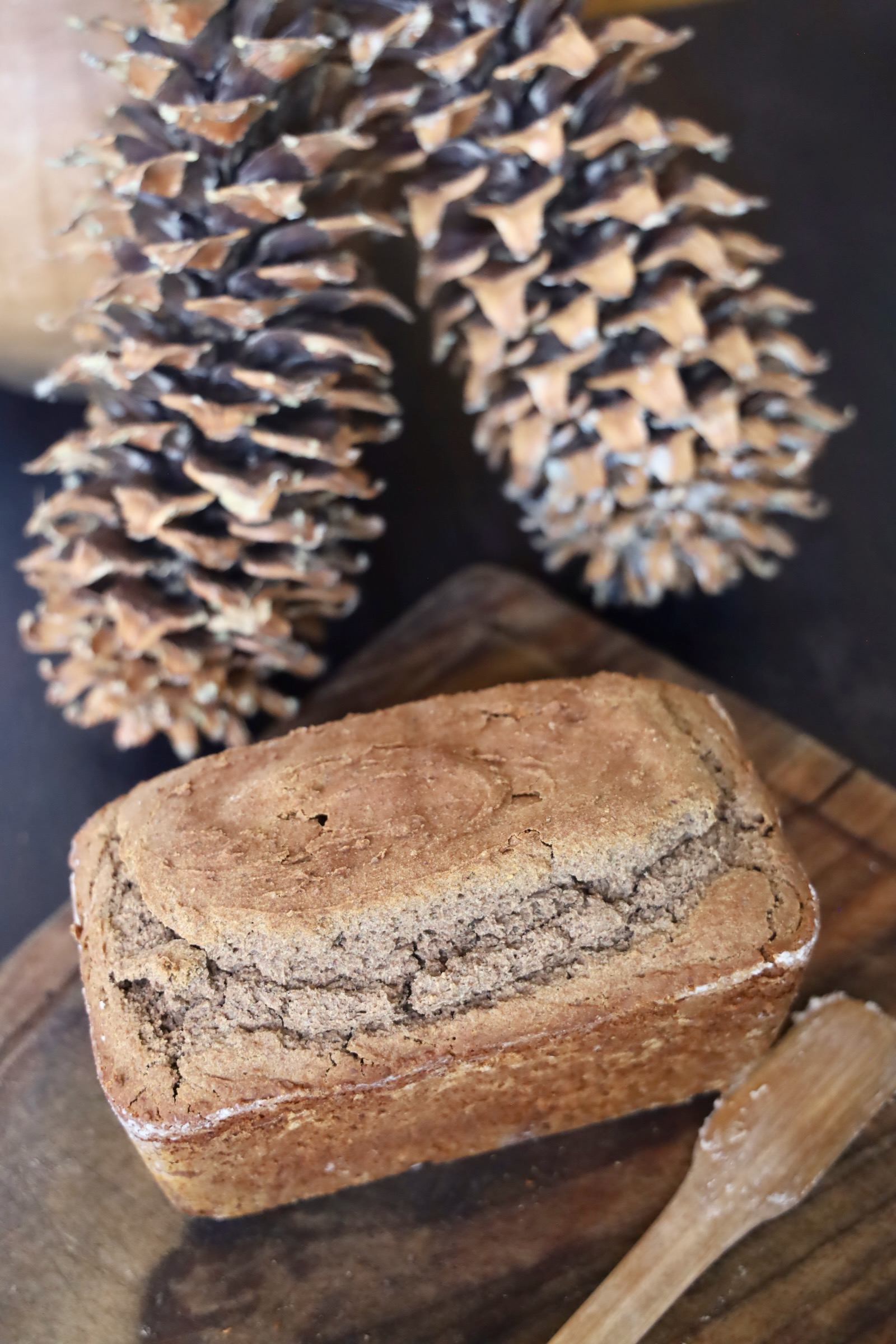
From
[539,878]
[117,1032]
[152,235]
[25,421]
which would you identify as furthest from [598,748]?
[25,421]

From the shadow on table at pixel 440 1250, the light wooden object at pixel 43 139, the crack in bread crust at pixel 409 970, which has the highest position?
the light wooden object at pixel 43 139

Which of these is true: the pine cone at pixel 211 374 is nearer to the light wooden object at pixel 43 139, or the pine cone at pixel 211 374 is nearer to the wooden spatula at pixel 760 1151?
the light wooden object at pixel 43 139

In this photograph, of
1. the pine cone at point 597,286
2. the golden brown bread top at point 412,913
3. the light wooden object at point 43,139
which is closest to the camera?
the golden brown bread top at point 412,913

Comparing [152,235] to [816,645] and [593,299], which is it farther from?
[816,645]

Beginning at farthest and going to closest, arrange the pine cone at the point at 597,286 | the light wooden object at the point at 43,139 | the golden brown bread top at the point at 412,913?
1. the light wooden object at the point at 43,139
2. the pine cone at the point at 597,286
3. the golden brown bread top at the point at 412,913

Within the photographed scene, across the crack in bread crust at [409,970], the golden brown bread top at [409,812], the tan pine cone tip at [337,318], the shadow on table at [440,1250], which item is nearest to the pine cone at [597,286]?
the tan pine cone tip at [337,318]

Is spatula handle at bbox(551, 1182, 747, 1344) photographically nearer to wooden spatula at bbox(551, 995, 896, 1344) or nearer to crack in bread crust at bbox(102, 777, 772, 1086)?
wooden spatula at bbox(551, 995, 896, 1344)

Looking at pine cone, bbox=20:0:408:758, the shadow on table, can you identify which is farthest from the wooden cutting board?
pine cone, bbox=20:0:408:758
